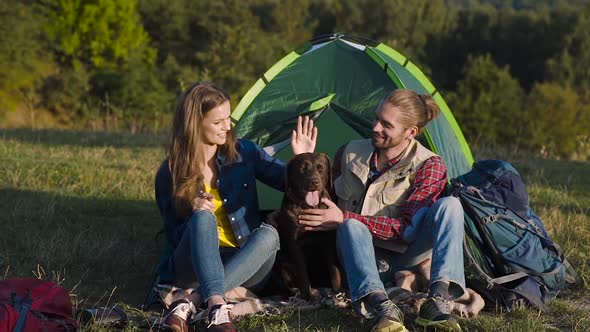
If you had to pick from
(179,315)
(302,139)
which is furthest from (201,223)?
(302,139)

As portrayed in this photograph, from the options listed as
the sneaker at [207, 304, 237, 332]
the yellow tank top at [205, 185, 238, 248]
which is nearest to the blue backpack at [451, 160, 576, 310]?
the yellow tank top at [205, 185, 238, 248]

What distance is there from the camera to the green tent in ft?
19.5

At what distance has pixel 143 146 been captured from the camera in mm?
10664

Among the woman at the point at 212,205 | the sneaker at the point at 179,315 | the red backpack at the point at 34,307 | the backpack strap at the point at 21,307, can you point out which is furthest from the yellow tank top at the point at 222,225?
the backpack strap at the point at 21,307

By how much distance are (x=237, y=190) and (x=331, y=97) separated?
75.2 inches

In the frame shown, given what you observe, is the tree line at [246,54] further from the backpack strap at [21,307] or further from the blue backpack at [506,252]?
the backpack strap at [21,307]

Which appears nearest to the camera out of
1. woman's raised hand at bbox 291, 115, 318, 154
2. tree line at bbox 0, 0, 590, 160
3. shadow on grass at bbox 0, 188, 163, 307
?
woman's raised hand at bbox 291, 115, 318, 154

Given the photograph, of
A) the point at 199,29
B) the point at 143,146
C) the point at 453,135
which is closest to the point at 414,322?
the point at 453,135

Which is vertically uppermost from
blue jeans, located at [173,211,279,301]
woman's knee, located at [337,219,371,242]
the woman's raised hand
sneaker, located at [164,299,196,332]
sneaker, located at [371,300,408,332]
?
the woman's raised hand

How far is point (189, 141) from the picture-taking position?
13.8ft

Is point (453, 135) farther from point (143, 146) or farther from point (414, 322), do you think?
point (143, 146)

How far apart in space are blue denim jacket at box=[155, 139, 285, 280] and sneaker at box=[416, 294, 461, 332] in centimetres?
120

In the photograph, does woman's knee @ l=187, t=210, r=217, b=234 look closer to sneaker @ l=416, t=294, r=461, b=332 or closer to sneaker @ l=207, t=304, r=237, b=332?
sneaker @ l=207, t=304, r=237, b=332

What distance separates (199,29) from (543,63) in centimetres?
1606
